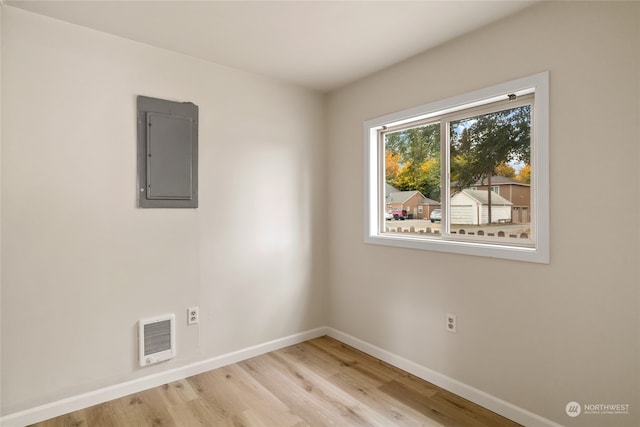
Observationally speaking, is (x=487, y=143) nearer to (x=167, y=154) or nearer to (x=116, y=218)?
(x=167, y=154)

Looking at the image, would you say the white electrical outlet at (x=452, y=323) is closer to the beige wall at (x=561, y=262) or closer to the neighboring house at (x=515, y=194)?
the beige wall at (x=561, y=262)

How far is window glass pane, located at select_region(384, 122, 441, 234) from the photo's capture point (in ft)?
8.63

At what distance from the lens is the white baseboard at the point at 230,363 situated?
1961 millimetres

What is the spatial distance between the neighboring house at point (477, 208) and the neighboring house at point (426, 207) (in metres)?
0.16

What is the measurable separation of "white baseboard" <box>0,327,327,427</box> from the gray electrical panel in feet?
4.06

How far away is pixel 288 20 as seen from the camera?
2041mm

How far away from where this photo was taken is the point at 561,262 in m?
1.82

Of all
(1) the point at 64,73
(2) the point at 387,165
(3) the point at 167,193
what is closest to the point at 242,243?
(3) the point at 167,193

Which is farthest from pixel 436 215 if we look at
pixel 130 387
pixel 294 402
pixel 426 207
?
pixel 130 387

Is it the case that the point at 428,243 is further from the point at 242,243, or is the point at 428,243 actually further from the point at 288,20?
the point at 288,20

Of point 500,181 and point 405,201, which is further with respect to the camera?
point 405,201

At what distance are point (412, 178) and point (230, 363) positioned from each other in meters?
2.16

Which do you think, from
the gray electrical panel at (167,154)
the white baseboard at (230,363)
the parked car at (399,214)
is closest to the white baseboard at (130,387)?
the white baseboard at (230,363)

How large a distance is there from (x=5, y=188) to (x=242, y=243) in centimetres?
153
